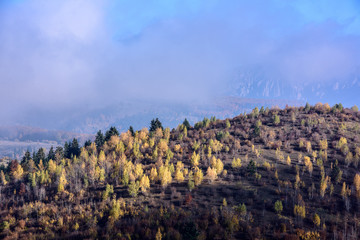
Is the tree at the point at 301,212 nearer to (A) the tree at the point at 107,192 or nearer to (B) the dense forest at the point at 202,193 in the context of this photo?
(B) the dense forest at the point at 202,193

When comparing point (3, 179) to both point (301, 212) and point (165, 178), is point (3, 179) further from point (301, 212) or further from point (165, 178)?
point (301, 212)

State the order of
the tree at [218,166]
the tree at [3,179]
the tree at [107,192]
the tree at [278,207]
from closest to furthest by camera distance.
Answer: the tree at [278,207]
the tree at [107,192]
the tree at [218,166]
the tree at [3,179]

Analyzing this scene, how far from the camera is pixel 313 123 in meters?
108

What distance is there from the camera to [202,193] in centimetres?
5909

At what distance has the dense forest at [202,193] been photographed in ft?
140

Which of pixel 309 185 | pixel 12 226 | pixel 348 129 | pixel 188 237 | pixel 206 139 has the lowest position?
pixel 12 226

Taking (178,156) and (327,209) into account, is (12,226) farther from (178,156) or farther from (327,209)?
(327,209)

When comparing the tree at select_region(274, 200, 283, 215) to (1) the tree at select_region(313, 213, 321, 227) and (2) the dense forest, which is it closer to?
(2) the dense forest

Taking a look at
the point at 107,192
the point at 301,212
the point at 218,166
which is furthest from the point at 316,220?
the point at 107,192

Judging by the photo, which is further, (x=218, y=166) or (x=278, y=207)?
(x=218, y=166)

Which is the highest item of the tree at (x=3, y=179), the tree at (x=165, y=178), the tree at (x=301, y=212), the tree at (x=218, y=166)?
the tree at (x=218, y=166)

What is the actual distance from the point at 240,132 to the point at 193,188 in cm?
5714

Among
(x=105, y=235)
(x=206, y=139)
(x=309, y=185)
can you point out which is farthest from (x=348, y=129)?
(x=105, y=235)

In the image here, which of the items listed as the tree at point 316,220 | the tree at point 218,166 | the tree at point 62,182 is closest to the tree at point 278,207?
the tree at point 316,220
